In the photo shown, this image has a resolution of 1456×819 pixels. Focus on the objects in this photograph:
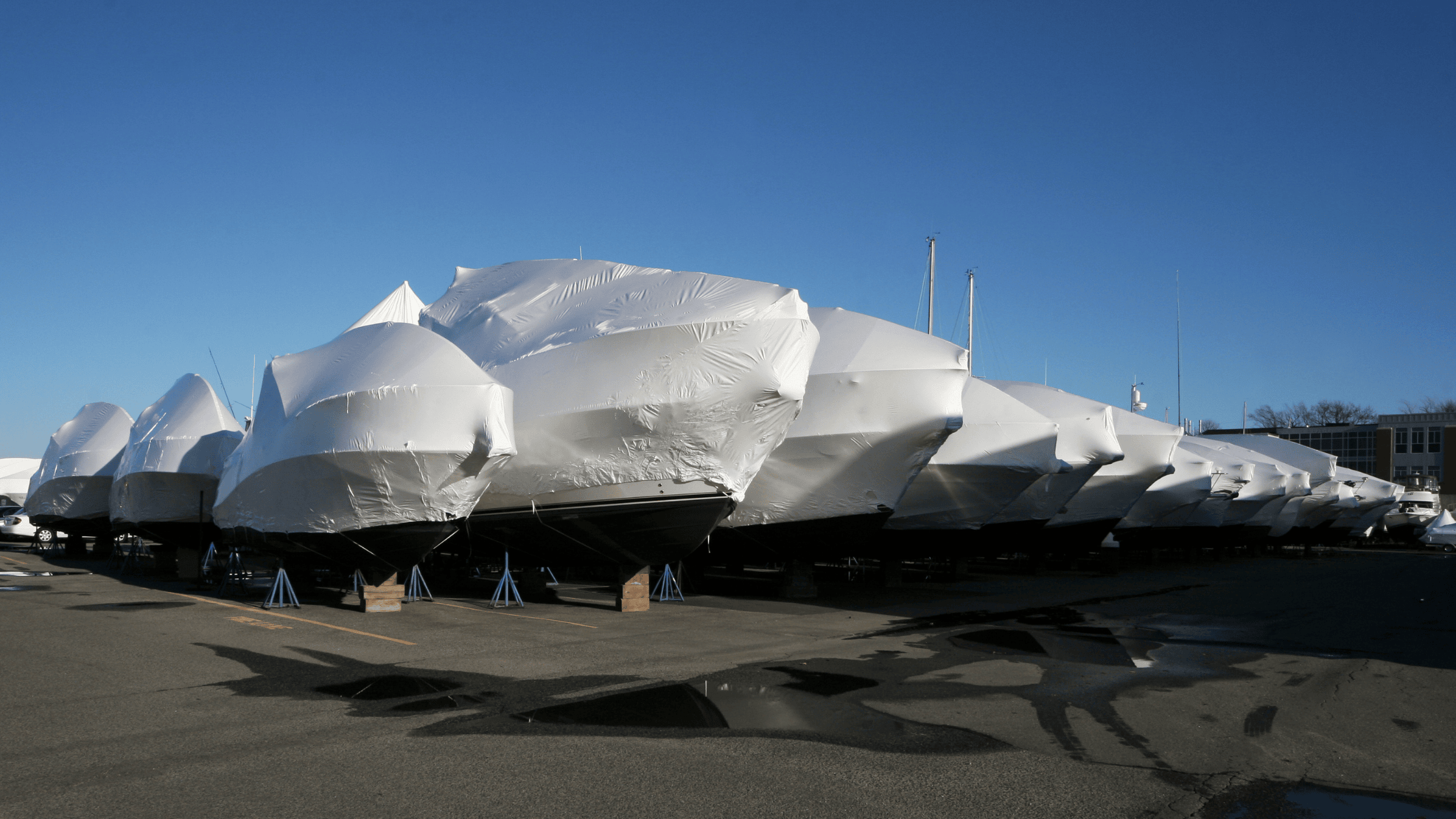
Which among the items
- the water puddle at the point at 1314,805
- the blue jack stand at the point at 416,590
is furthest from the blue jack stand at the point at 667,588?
the water puddle at the point at 1314,805

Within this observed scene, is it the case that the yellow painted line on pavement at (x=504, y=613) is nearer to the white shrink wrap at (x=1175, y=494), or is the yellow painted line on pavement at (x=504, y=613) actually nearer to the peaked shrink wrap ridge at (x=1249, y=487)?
the white shrink wrap at (x=1175, y=494)

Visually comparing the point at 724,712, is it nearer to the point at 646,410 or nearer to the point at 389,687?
the point at 389,687

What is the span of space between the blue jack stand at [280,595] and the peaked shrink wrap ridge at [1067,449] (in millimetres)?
17881

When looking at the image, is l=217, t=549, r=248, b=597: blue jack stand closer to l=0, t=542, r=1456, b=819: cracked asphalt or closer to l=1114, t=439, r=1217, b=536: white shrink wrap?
l=0, t=542, r=1456, b=819: cracked asphalt

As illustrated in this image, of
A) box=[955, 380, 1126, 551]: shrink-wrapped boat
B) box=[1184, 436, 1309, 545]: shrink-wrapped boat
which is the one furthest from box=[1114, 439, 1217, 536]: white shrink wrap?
box=[955, 380, 1126, 551]: shrink-wrapped boat

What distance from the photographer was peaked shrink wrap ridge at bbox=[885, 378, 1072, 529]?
25.3m

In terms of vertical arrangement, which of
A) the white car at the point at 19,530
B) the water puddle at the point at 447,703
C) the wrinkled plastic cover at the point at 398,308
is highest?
the wrinkled plastic cover at the point at 398,308

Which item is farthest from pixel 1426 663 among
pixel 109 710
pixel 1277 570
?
pixel 1277 570

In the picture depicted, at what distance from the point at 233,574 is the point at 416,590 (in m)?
4.30

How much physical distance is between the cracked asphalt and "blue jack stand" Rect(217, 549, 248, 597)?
2660 mm

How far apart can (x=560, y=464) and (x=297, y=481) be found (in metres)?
4.35

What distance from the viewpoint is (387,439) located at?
15.1 m

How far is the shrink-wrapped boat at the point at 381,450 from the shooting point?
15.2 meters

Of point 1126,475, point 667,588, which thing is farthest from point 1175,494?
point 667,588
